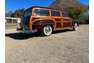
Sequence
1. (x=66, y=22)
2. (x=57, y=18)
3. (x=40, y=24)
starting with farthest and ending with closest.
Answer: (x=66, y=22)
(x=57, y=18)
(x=40, y=24)

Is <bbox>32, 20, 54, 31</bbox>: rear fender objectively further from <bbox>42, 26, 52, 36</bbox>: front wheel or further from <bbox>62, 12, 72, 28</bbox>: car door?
<bbox>62, 12, 72, 28</bbox>: car door

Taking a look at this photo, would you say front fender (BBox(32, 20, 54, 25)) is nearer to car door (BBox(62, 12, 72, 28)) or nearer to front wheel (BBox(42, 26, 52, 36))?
front wheel (BBox(42, 26, 52, 36))

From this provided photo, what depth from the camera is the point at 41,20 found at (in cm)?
715

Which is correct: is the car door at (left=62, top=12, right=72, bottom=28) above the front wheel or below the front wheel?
above

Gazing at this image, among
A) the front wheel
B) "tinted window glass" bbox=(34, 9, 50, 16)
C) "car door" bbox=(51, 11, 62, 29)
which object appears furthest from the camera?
"car door" bbox=(51, 11, 62, 29)

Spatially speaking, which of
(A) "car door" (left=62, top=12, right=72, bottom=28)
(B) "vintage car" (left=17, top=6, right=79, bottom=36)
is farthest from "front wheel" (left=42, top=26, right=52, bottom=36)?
(A) "car door" (left=62, top=12, right=72, bottom=28)

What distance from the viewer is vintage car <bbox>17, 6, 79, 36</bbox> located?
690 centimetres

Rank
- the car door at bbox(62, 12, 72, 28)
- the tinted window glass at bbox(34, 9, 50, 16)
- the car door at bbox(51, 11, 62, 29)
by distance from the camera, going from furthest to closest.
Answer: the car door at bbox(62, 12, 72, 28), the car door at bbox(51, 11, 62, 29), the tinted window glass at bbox(34, 9, 50, 16)

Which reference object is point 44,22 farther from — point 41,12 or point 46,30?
point 41,12

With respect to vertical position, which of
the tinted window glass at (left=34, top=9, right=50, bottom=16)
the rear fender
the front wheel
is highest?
the tinted window glass at (left=34, top=9, right=50, bottom=16)

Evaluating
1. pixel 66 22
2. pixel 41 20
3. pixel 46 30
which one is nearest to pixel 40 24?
pixel 41 20

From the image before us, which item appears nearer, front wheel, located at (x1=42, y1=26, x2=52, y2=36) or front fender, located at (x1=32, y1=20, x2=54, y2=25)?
front fender, located at (x1=32, y1=20, x2=54, y2=25)

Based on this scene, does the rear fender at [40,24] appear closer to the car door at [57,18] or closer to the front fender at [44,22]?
the front fender at [44,22]
